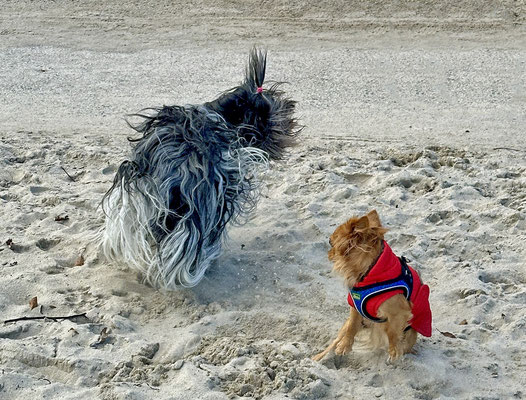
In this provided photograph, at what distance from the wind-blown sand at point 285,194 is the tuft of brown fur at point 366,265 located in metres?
0.15

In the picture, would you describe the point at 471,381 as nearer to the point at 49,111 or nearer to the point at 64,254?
the point at 64,254

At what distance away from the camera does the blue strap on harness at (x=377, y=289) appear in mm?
3658

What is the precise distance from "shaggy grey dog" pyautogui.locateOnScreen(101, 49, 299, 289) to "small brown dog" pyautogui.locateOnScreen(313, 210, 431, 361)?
99cm

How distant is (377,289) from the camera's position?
365cm

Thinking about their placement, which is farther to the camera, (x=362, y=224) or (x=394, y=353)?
(x=394, y=353)

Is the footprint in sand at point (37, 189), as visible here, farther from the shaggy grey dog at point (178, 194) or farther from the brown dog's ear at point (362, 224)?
the brown dog's ear at point (362, 224)

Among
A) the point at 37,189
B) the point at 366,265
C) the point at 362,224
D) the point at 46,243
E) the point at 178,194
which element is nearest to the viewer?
the point at 362,224

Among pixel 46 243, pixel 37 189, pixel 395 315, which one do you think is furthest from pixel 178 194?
pixel 37 189

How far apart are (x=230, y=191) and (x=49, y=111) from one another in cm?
349

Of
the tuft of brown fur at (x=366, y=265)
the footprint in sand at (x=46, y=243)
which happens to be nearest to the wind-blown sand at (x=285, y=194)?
the footprint in sand at (x=46, y=243)

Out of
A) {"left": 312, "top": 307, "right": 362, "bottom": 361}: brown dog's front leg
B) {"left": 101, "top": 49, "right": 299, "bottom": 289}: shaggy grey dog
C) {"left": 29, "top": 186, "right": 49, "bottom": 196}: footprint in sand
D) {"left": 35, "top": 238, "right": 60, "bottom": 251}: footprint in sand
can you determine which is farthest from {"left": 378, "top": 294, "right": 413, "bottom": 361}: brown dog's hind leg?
{"left": 29, "top": 186, "right": 49, "bottom": 196}: footprint in sand

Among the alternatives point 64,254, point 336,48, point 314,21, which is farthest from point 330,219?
point 314,21

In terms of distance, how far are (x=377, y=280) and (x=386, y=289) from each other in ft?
0.20

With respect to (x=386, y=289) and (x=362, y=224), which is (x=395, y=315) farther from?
(x=362, y=224)
